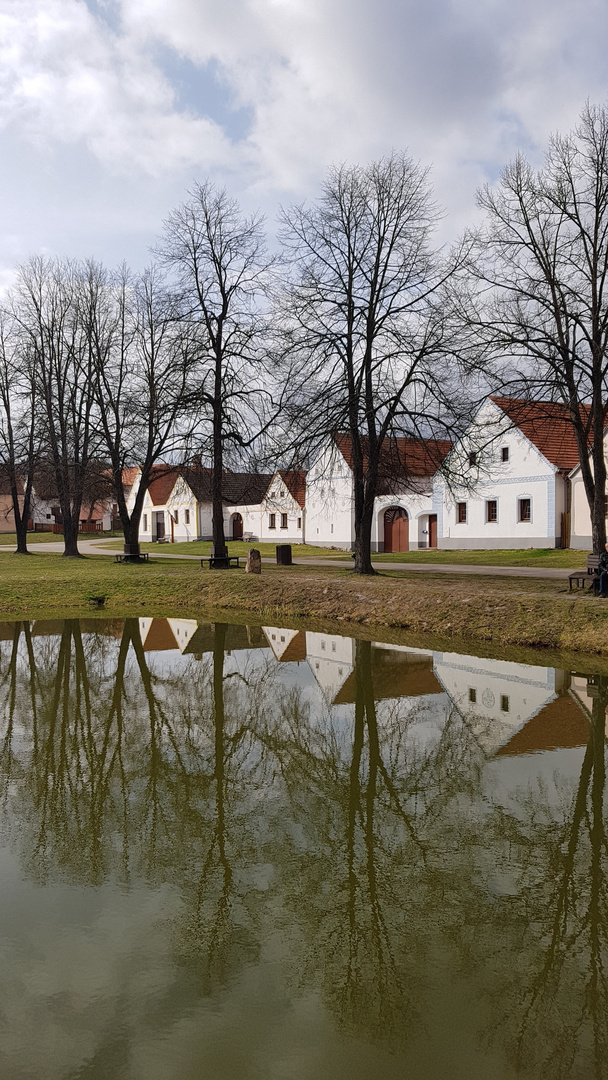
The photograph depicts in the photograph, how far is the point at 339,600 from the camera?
760 inches

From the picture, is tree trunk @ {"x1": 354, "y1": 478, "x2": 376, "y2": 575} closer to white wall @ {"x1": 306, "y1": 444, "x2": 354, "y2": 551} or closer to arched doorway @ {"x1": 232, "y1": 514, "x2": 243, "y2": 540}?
white wall @ {"x1": 306, "y1": 444, "x2": 354, "y2": 551}

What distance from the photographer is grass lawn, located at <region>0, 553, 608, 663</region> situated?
14969 mm

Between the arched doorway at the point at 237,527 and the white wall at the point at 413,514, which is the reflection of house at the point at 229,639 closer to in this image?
the white wall at the point at 413,514

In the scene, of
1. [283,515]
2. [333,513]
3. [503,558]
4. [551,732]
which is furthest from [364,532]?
[283,515]

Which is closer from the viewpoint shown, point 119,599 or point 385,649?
point 385,649

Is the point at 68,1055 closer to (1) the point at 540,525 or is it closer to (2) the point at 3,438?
(1) the point at 540,525

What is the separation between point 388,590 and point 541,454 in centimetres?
1972

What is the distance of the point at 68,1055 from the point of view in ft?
11.2

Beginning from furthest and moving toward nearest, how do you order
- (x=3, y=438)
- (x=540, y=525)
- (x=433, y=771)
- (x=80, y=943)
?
(x=3, y=438) < (x=540, y=525) < (x=433, y=771) < (x=80, y=943)

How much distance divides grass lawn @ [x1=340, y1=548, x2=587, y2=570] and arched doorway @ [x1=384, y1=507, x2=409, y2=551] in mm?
4925

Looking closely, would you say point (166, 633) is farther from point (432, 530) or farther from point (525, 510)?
point (432, 530)

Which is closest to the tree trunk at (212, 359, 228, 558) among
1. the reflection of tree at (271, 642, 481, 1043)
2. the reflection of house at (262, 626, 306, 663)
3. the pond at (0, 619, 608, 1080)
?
the reflection of house at (262, 626, 306, 663)

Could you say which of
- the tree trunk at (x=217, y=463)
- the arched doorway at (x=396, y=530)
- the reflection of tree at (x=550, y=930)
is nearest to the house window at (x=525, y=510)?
the arched doorway at (x=396, y=530)

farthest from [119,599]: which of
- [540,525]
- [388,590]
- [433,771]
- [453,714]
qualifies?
[540,525]
